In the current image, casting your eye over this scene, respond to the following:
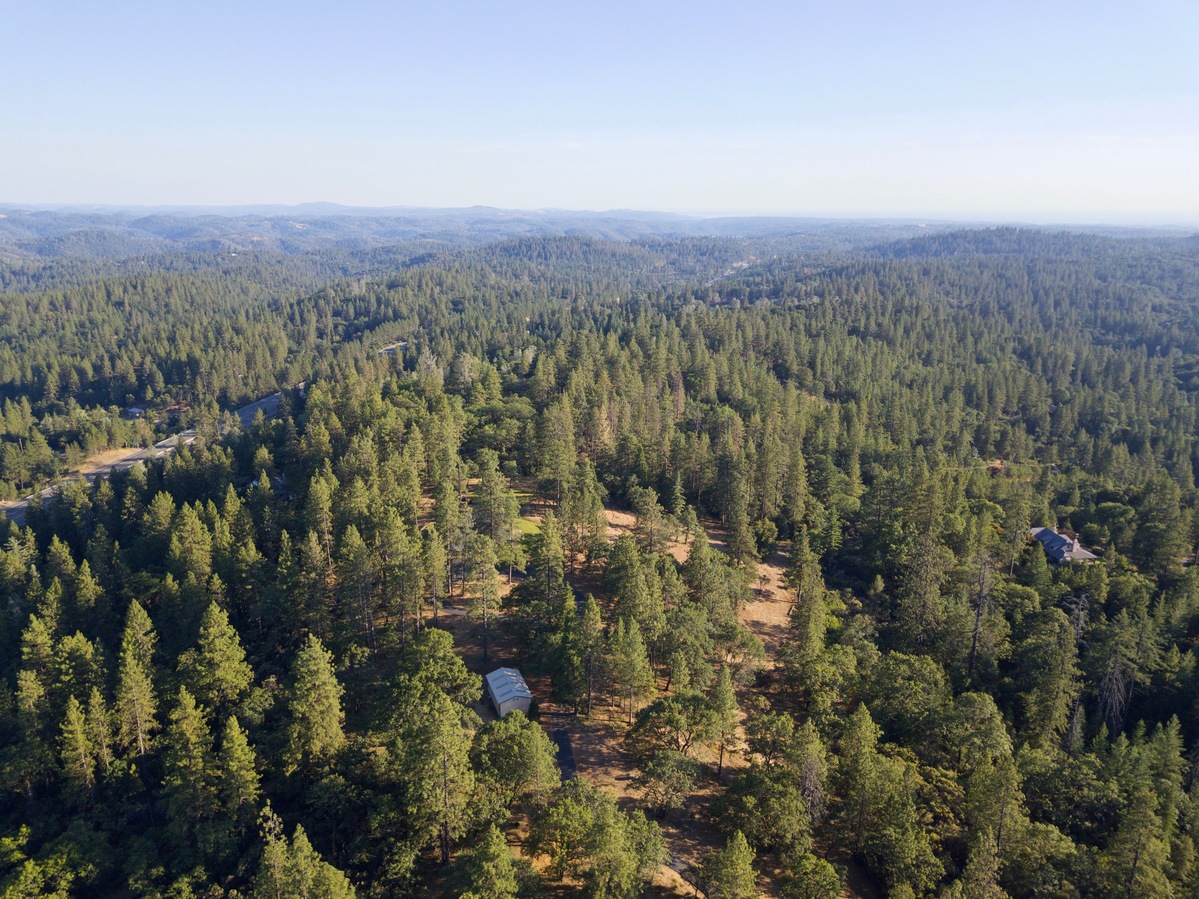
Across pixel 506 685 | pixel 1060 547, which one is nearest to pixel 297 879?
pixel 506 685

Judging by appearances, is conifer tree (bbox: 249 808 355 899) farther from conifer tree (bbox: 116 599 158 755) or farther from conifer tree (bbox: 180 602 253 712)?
conifer tree (bbox: 116 599 158 755)

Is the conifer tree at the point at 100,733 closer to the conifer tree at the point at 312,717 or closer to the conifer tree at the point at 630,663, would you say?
the conifer tree at the point at 312,717

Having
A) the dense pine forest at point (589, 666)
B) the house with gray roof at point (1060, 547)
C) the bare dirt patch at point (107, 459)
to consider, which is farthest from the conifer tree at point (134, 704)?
the bare dirt patch at point (107, 459)

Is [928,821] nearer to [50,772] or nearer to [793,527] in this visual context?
[793,527]

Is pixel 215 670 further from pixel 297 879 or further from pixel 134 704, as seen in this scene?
pixel 297 879

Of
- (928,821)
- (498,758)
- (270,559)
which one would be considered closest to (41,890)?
(498,758)

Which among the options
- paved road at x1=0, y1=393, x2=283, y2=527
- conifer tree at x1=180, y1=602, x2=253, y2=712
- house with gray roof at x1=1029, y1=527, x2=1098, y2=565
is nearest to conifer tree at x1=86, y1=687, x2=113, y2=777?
conifer tree at x1=180, y1=602, x2=253, y2=712
